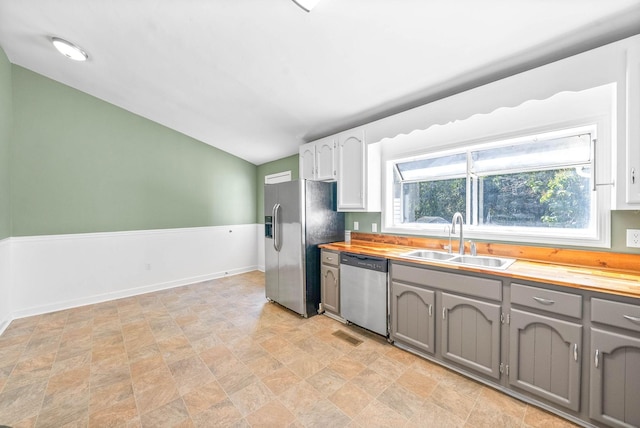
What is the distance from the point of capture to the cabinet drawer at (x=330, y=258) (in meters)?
3.02

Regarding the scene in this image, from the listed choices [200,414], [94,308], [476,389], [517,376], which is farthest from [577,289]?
[94,308]

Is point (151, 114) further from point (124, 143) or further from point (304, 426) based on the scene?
point (304, 426)

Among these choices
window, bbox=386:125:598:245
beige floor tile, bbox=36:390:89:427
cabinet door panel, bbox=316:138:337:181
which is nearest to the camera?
beige floor tile, bbox=36:390:89:427

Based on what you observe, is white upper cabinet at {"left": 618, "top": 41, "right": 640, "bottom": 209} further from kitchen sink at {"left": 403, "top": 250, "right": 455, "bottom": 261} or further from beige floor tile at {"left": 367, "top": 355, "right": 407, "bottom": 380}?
beige floor tile at {"left": 367, "top": 355, "right": 407, "bottom": 380}

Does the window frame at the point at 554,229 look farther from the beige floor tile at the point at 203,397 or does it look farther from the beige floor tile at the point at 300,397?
the beige floor tile at the point at 203,397

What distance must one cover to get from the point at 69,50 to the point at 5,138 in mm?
1320

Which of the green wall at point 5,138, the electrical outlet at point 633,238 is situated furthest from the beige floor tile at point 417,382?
the green wall at point 5,138

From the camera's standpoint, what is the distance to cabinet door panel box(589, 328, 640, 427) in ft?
4.56

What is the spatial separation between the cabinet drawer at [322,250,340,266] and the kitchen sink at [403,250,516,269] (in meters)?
0.82

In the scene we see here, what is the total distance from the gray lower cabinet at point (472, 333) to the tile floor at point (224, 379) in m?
0.17

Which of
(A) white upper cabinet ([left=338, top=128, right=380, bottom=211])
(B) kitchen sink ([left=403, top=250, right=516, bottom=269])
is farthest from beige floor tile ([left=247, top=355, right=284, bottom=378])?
(A) white upper cabinet ([left=338, top=128, right=380, bottom=211])

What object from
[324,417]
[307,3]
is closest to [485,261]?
[324,417]

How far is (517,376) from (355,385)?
3.63 feet

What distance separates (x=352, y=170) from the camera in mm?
3188
